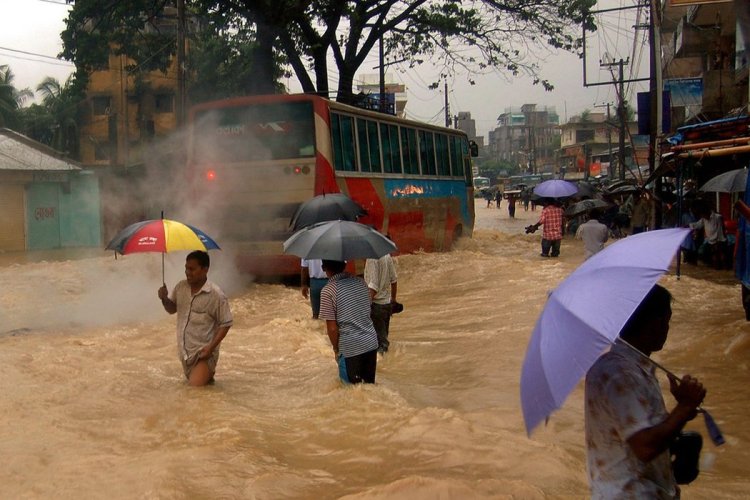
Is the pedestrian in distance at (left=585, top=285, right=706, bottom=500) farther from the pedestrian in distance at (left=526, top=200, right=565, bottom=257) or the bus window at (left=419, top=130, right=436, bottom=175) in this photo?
the pedestrian in distance at (left=526, top=200, right=565, bottom=257)

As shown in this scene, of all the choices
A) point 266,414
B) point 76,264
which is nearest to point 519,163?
point 76,264

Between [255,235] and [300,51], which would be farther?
[300,51]

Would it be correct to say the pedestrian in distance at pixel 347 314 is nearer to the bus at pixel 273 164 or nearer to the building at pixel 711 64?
the bus at pixel 273 164

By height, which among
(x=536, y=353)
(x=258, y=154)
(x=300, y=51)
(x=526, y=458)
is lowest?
(x=526, y=458)

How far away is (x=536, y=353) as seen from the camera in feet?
8.49

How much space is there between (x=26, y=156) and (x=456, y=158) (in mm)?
14436

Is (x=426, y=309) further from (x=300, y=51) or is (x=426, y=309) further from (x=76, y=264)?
(x=300, y=51)

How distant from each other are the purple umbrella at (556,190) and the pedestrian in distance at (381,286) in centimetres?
1033

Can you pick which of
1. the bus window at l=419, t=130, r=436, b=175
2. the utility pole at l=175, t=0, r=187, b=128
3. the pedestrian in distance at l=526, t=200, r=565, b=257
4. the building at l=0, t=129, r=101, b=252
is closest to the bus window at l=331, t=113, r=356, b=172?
the bus window at l=419, t=130, r=436, b=175

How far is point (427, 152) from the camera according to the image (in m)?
17.6

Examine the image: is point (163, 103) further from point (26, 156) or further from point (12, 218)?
point (12, 218)

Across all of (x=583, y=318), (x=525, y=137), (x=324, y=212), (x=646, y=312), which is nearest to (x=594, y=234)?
(x=324, y=212)

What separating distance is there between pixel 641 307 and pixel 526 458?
297 cm

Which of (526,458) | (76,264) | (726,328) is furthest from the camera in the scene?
(76,264)
